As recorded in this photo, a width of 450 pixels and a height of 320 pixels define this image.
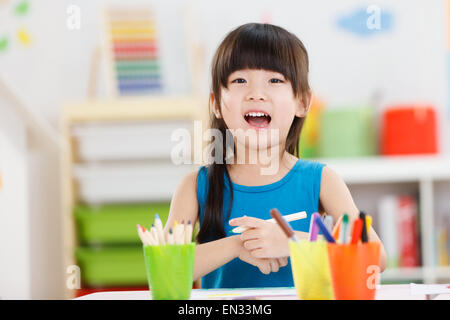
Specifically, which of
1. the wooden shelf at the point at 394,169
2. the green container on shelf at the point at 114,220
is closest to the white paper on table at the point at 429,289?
the wooden shelf at the point at 394,169

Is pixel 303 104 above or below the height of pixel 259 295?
above

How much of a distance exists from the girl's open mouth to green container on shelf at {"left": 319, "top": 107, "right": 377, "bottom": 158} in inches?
59.9

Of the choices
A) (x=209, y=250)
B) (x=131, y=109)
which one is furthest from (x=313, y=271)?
(x=131, y=109)

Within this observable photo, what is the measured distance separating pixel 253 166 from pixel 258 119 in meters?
0.07

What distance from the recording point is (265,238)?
1.74 ft

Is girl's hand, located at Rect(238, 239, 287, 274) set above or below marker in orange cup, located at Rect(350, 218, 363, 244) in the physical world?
below

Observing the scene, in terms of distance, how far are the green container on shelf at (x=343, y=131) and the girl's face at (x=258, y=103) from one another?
1503mm

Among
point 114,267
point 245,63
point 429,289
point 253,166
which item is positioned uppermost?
point 245,63

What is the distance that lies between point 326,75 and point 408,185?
0.51 meters

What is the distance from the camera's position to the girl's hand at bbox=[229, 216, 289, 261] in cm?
52

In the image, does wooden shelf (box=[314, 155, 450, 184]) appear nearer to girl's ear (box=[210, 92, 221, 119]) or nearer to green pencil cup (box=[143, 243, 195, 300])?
girl's ear (box=[210, 92, 221, 119])

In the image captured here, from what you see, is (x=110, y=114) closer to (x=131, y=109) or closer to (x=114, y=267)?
(x=131, y=109)

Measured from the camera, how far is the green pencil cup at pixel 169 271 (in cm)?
47

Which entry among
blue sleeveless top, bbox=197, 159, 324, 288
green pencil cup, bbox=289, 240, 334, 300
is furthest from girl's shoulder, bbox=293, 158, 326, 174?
green pencil cup, bbox=289, 240, 334, 300
